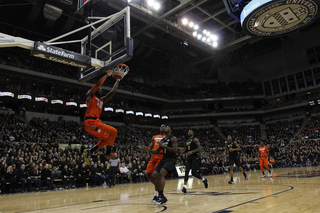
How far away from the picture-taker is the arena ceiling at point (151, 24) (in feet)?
75.2

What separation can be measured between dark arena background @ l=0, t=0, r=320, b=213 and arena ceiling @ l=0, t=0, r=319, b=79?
172 mm

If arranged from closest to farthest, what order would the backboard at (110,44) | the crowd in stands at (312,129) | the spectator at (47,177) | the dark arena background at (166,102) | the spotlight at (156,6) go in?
the backboard at (110,44), the dark arena background at (166,102), the spectator at (47,177), the spotlight at (156,6), the crowd in stands at (312,129)

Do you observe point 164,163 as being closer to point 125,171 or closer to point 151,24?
point 125,171

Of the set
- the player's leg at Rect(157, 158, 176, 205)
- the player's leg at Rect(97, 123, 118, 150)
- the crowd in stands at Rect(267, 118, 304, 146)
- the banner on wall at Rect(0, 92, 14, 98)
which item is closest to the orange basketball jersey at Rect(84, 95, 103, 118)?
the player's leg at Rect(97, 123, 118, 150)

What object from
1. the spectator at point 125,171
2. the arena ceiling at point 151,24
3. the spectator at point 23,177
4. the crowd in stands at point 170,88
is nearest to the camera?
the spectator at point 23,177

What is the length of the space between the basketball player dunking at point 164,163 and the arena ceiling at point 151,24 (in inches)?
698

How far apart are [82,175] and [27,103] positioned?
63.7 feet

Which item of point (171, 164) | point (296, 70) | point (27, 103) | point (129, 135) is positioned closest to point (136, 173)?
point (171, 164)

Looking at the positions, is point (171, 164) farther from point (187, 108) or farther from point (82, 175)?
point (187, 108)

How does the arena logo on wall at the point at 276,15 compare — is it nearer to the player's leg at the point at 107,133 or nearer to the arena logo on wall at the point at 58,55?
the arena logo on wall at the point at 58,55

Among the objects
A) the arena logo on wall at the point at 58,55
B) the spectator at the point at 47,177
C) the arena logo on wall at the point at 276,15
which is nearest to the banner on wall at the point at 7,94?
the spectator at the point at 47,177

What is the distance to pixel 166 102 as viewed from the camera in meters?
40.5

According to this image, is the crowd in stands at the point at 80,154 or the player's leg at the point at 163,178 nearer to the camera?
the player's leg at the point at 163,178

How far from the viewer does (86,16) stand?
7.46 meters
